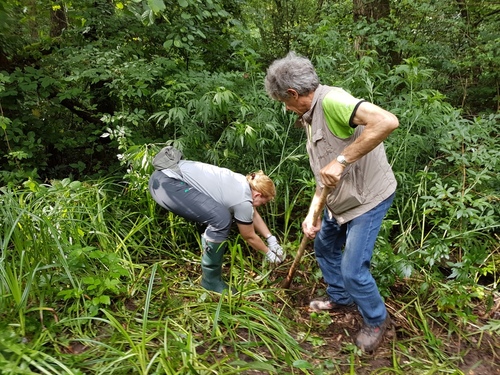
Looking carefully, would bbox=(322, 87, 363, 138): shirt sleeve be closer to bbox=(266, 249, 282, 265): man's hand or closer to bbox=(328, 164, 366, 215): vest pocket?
bbox=(328, 164, 366, 215): vest pocket

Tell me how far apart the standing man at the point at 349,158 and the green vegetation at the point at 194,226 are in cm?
53

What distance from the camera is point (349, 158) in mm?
1904

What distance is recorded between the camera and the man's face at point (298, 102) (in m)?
2.07

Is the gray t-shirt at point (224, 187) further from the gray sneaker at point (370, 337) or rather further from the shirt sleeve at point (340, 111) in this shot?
the gray sneaker at point (370, 337)

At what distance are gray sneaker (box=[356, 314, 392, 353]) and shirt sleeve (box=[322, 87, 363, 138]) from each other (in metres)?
1.23

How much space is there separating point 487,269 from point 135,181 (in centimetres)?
279

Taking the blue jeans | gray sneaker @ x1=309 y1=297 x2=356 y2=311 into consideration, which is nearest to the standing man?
the blue jeans

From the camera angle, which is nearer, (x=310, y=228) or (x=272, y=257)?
(x=310, y=228)

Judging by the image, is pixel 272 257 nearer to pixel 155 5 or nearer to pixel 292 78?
pixel 292 78

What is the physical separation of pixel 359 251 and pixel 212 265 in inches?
41.6

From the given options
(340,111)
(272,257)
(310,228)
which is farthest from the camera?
(272,257)

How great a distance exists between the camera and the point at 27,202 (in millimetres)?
3164

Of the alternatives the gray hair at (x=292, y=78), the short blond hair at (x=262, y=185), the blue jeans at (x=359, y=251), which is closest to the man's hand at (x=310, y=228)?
the blue jeans at (x=359, y=251)

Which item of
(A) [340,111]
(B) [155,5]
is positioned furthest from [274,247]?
(B) [155,5]
